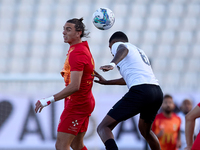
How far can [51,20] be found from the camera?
13.4 metres

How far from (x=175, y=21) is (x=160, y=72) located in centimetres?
232

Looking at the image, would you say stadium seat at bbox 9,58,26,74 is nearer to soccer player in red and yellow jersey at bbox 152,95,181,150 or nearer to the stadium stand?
the stadium stand

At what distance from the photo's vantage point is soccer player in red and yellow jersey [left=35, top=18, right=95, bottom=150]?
15.5 ft

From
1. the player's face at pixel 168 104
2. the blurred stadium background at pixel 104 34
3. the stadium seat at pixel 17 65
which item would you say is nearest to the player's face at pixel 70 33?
the player's face at pixel 168 104

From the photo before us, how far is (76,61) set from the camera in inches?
189

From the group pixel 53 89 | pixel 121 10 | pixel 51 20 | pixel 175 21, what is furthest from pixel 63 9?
pixel 53 89

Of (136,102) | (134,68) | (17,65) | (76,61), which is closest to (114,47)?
(134,68)

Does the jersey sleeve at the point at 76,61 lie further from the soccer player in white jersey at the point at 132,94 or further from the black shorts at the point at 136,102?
the black shorts at the point at 136,102

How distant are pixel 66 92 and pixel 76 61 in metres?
0.44

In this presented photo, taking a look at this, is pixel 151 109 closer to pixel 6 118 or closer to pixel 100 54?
pixel 6 118

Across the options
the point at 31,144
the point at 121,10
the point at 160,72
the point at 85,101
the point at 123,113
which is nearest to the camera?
the point at 123,113

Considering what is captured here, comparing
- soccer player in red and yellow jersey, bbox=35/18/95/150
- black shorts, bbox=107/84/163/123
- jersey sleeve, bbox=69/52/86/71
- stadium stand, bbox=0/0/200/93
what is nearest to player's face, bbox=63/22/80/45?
soccer player in red and yellow jersey, bbox=35/18/95/150

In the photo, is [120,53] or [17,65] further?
[17,65]

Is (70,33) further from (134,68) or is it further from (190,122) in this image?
(190,122)
